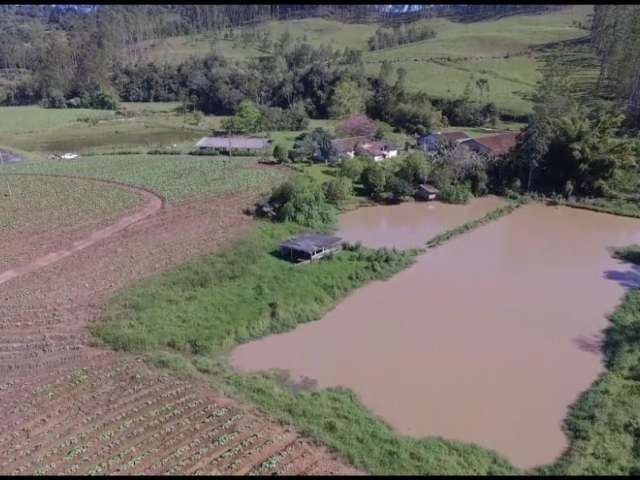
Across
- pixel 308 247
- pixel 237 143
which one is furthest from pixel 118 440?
pixel 237 143

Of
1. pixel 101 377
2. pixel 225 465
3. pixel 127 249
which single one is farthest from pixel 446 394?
pixel 127 249

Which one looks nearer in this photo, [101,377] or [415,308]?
[101,377]

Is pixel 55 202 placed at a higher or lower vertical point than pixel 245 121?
lower

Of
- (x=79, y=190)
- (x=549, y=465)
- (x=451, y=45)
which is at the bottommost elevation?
(x=549, y=465)

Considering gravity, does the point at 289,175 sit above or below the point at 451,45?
below

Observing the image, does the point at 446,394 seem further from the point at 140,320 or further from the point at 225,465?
the point at 140,320

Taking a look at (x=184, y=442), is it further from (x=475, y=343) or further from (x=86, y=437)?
(x=475, y=343)

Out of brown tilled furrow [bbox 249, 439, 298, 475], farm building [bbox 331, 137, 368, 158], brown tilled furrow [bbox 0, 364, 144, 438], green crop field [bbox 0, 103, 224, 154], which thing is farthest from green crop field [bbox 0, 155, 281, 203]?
brown tilled furrow [bbox 249, 439, 298, 475]
